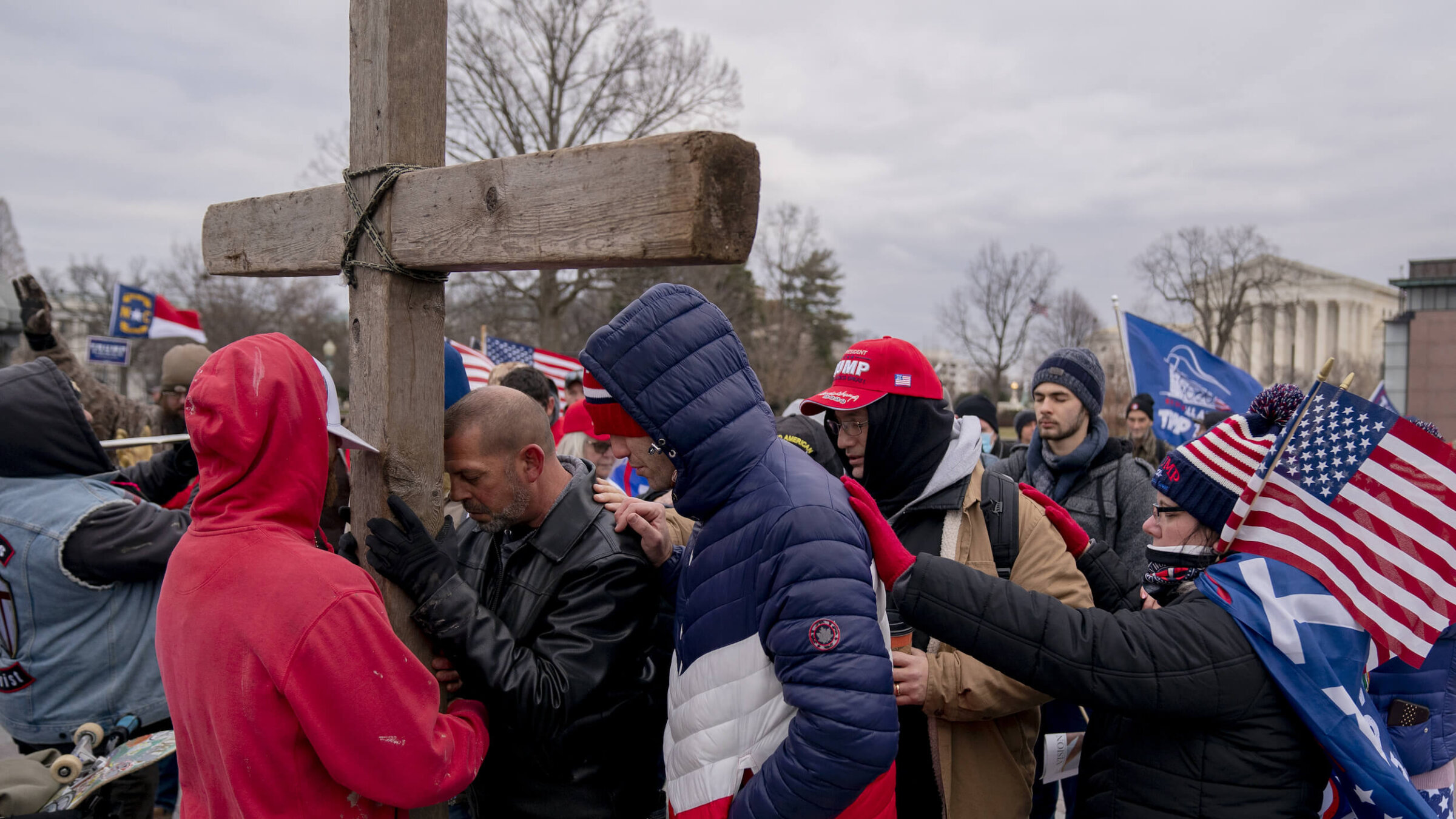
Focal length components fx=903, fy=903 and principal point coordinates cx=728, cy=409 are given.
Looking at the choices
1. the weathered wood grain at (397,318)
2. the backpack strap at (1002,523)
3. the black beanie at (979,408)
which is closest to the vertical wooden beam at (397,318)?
the weathered wood grain at (397,318)

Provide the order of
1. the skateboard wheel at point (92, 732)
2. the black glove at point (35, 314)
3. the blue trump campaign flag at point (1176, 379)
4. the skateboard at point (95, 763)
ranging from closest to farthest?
the skateboard at point (95, 763) → the skateboard wheel at point (92, 732) → the black glove at point (35, 314) → the blue trump campaign flag at point (1176, 379)

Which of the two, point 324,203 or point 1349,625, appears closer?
point 1349,625

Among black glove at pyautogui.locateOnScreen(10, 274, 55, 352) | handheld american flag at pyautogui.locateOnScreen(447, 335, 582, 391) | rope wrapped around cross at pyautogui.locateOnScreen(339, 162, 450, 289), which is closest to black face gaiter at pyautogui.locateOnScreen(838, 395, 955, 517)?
rope wrapped around cross at pyautogui.locateOnScreen(339, 162, 450, 289)

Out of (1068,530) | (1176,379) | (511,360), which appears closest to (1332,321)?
(1176,379)

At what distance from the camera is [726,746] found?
1.95 metres

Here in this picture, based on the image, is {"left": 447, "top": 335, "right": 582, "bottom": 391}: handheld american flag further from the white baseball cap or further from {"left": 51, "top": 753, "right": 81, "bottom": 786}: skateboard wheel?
the white baseball cap

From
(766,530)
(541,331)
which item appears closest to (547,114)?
(541,331)

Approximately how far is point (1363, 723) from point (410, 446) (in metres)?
2.30

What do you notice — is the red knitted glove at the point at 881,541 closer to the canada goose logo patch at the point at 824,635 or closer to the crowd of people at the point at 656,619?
the crowd of people at the point at 656,619

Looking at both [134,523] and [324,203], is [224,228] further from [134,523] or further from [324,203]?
[134,523]

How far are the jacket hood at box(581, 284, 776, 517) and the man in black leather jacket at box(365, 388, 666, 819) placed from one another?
453mm

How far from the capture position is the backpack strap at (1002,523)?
9.04 ft

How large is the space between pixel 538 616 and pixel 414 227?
101cm

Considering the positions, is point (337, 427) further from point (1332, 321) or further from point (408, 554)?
point (1332, 321)
